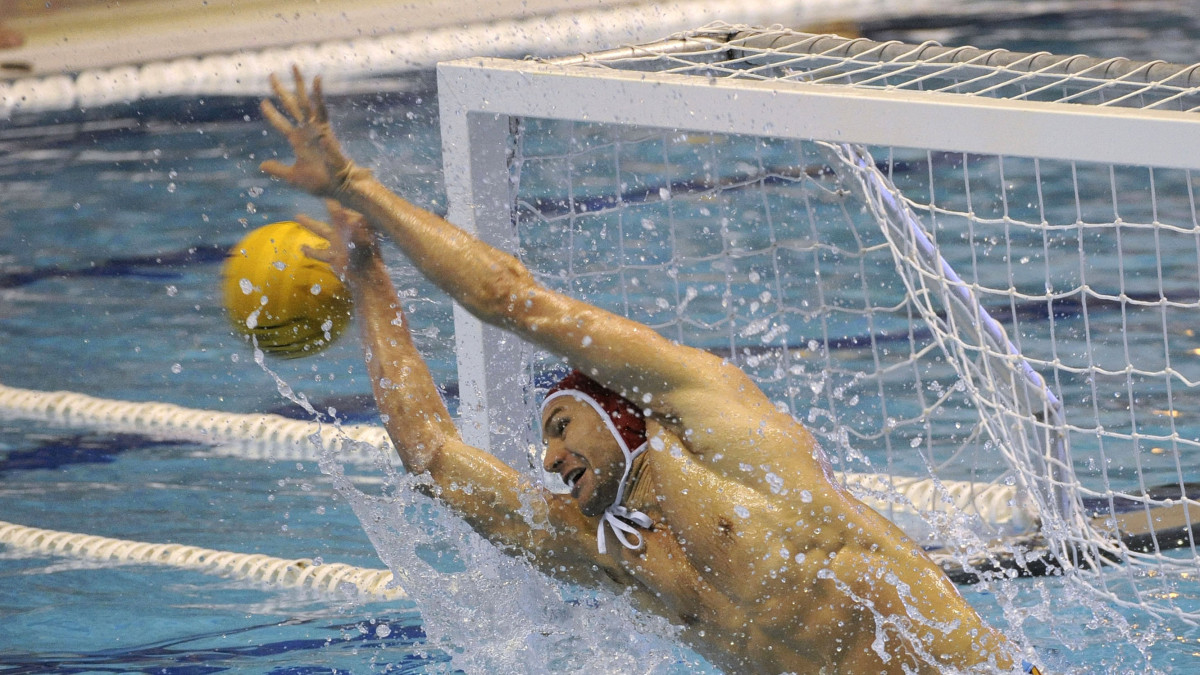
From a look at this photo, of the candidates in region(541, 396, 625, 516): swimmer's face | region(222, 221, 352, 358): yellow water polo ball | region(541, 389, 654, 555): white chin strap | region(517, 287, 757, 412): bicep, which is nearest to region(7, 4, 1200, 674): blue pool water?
region(222, 221, 352, 358): yellow water polo ball

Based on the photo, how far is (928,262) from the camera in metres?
2.91

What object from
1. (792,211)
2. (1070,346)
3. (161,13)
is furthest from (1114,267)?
(161,13)

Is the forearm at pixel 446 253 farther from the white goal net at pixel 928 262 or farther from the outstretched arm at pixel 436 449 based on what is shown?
the white goal net at pixel 928 262

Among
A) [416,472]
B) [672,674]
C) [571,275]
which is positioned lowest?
[672,674]

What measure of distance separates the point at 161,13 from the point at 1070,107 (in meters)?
9.32

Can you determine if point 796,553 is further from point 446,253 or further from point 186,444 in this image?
point 186,444

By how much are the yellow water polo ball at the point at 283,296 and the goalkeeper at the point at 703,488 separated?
0.44 metres

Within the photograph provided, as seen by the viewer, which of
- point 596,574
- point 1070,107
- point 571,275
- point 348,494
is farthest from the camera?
point 571,275

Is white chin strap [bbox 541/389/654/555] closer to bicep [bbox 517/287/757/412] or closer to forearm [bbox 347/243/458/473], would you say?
bicep [bbox 517/287/757/412]

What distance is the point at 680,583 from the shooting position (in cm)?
213

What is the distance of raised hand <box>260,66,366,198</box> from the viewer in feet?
6.96

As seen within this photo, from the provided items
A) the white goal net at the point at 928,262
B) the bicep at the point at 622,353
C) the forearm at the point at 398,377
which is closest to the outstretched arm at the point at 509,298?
the bicep at the point at 622,353

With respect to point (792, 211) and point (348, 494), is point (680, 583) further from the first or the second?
point (792, 211)

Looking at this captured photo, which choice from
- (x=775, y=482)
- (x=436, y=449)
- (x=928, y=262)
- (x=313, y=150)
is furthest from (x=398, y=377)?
(x=928, y=262)
